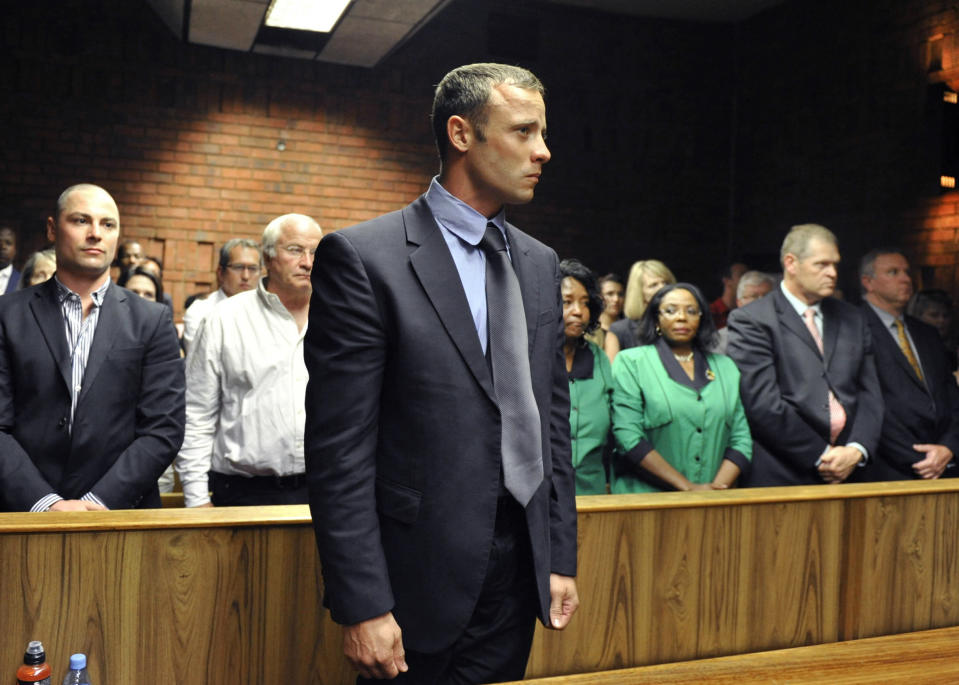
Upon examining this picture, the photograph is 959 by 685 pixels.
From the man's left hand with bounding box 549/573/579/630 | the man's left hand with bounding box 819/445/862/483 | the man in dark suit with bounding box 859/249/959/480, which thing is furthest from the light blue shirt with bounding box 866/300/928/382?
the man's left hand with bounding box 549/573/579/630

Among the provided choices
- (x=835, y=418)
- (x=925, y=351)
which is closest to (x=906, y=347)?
(x=925, y=351)

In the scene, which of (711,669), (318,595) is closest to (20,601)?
(318,595)

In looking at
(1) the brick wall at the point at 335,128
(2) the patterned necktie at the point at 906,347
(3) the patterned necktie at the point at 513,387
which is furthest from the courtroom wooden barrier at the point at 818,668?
(1) the brick wall at the point at 335,128

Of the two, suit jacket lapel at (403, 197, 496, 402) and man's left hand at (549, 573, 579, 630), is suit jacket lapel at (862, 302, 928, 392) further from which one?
suit jacket lapel at (403, 197, 496, 402)

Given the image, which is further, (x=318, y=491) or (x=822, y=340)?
(x=822, y=340)

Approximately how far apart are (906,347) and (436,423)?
9.48 ft

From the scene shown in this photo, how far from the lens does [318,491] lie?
4.25 ft

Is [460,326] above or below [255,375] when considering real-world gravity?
above

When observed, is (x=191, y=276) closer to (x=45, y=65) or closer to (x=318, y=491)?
(x=45, y=65)

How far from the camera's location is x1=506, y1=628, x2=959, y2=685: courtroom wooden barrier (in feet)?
5.75

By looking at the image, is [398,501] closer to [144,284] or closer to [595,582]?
[595,582]

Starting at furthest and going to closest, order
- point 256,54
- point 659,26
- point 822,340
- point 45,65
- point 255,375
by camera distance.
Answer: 1. point 659,26
2. point 256,54
3. point 45,65
4. point 822,340
5. point 255,375

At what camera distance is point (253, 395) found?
254cm

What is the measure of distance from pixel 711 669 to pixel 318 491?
1.01m
